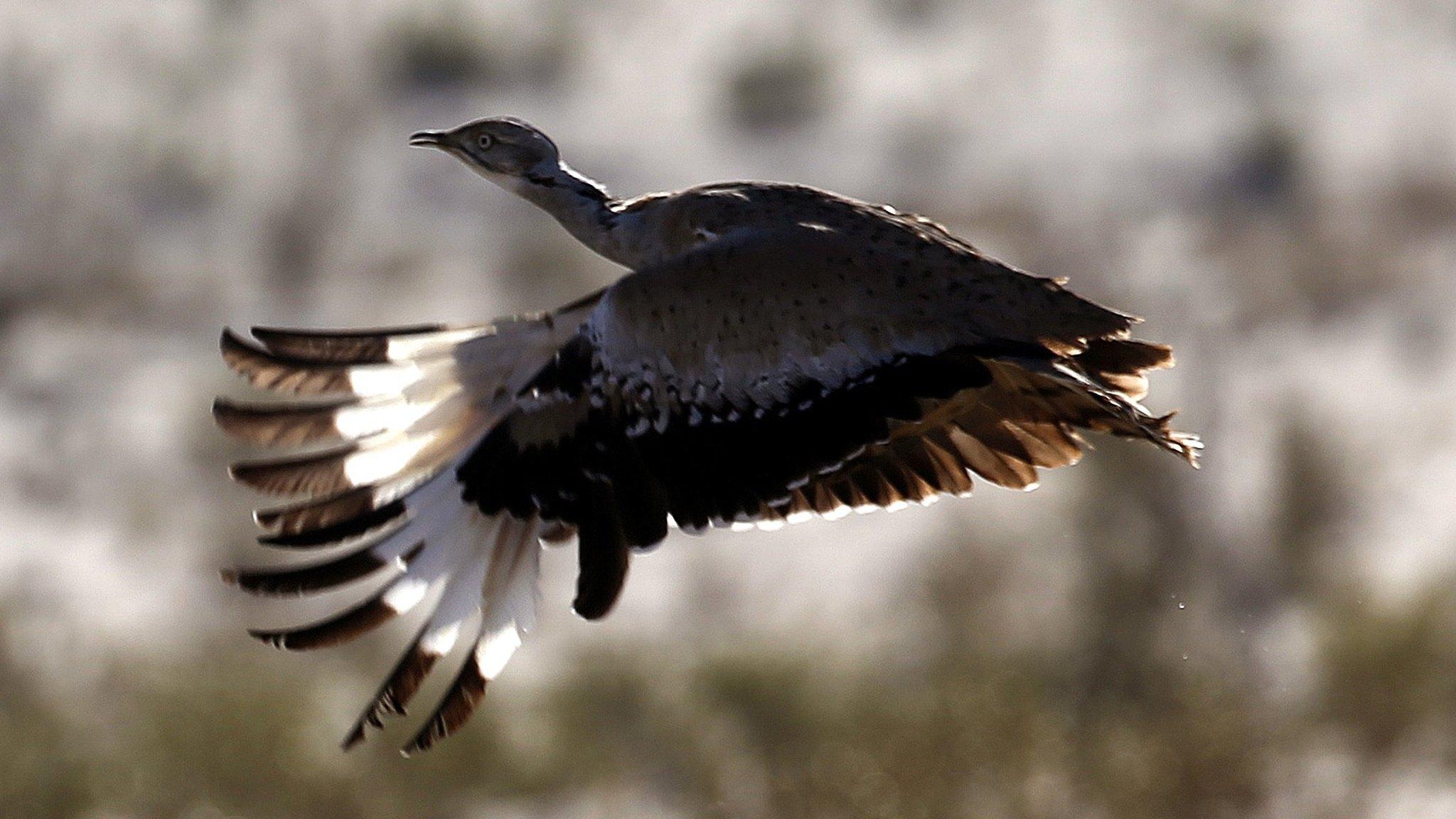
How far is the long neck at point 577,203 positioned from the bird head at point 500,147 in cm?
3

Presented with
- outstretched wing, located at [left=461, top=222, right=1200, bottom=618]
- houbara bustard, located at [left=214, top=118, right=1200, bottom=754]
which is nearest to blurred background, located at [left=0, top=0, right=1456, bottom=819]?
houbara bustard, located at [left=214, top=118, right=1200, bottom=754]

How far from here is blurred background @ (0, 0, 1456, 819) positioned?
19.3 m

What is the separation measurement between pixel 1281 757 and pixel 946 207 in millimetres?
9830

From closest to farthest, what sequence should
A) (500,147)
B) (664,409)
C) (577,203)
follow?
1. (664,409)
2. (577,203)
3. (500,147)

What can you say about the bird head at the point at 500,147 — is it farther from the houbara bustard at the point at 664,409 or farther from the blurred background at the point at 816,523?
the blurred background at the point at 816,523

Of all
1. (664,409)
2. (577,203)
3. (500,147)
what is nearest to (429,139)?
(500,147)

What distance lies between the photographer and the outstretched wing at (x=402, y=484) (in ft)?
26.7

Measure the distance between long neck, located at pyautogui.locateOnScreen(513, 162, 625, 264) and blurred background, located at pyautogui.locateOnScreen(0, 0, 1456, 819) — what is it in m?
9.62

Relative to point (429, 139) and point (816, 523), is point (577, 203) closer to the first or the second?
point (429, 139)

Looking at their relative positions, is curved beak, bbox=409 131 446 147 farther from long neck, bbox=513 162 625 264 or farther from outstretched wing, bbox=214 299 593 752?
outstretched wing, bbox=214 299 593 752

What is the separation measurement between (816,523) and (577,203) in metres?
13.7

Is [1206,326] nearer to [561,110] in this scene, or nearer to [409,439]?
→ [561,110]

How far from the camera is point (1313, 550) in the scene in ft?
71.9

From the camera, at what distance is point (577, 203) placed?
29.1 feet
